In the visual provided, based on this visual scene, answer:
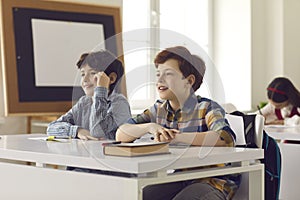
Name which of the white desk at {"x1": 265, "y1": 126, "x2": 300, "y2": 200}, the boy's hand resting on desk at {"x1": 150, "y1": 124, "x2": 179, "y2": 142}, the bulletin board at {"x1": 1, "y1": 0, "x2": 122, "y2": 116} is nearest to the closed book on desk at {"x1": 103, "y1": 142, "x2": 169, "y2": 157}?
the boy's hand resting on desk at {"x1": 150, "y1": 124, "x2": 179, "y2": 142}

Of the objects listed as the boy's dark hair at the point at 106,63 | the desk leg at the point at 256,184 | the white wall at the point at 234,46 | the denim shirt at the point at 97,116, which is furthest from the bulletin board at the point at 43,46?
the desk leg at the point at 256,184

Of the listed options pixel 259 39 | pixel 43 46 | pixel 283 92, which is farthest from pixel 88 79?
pixel 259 39

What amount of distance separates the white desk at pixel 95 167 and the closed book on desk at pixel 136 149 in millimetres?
32

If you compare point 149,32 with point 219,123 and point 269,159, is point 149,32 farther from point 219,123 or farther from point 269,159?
point 269,159

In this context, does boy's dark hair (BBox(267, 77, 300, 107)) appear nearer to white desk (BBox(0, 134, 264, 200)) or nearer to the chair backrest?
the chair backrest

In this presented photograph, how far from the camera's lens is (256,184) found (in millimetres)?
2105

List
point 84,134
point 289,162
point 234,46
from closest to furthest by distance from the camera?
point 84,134 → point 289,162 → point 234,46

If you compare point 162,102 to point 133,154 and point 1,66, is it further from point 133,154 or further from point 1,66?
point 1,66

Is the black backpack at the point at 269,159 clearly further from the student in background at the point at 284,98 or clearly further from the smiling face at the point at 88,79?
the student in background at the point at 284,98

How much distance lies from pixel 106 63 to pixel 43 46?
67.3 inches

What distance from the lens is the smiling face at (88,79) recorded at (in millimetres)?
2338

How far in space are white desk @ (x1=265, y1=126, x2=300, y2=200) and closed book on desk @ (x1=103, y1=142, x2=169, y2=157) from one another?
1425 mm

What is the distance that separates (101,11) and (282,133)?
67.8 inches

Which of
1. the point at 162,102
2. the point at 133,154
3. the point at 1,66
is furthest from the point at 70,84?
the point at 133,154
